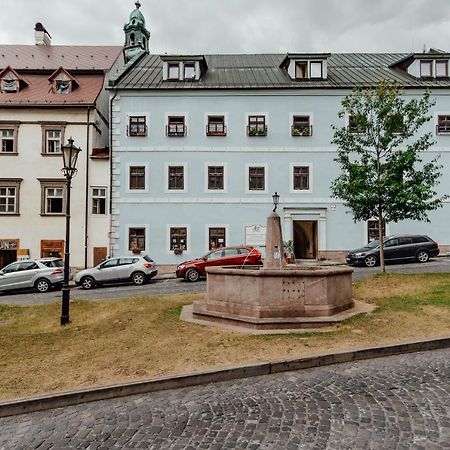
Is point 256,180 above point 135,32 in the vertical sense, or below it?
below

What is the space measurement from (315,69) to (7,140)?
20.5 metres

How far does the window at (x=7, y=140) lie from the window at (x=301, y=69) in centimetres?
1896

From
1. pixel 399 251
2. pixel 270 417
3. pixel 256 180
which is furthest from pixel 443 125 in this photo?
pixel 270 417

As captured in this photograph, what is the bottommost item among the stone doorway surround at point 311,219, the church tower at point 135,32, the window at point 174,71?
the stone doorway surround at point 311,219

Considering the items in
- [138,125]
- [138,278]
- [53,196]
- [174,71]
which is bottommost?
[138,278]

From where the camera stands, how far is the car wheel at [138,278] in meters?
21.1

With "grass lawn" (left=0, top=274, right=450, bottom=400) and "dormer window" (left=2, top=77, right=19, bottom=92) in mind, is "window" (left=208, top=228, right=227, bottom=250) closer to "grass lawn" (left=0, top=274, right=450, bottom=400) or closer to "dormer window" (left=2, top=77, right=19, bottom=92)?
"grass lawn" (left=0, top=274, right=450, bottom=400)

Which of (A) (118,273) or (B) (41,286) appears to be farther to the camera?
(A) (118,273)

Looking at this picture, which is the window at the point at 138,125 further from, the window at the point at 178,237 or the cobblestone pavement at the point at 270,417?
the cobblestone pavement at the point at 270,417

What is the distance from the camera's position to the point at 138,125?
2703cm

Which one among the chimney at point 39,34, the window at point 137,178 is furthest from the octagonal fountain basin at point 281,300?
the chimney at point 39,34

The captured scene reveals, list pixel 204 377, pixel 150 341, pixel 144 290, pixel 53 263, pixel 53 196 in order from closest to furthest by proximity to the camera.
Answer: pixel 204 377 → pixel 150 341 → pixel 144 290 → pixel 53 263 → pixel 53 196

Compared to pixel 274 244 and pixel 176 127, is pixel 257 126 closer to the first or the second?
pixel 176 127

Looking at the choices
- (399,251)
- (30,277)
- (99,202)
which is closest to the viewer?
(30,277)
